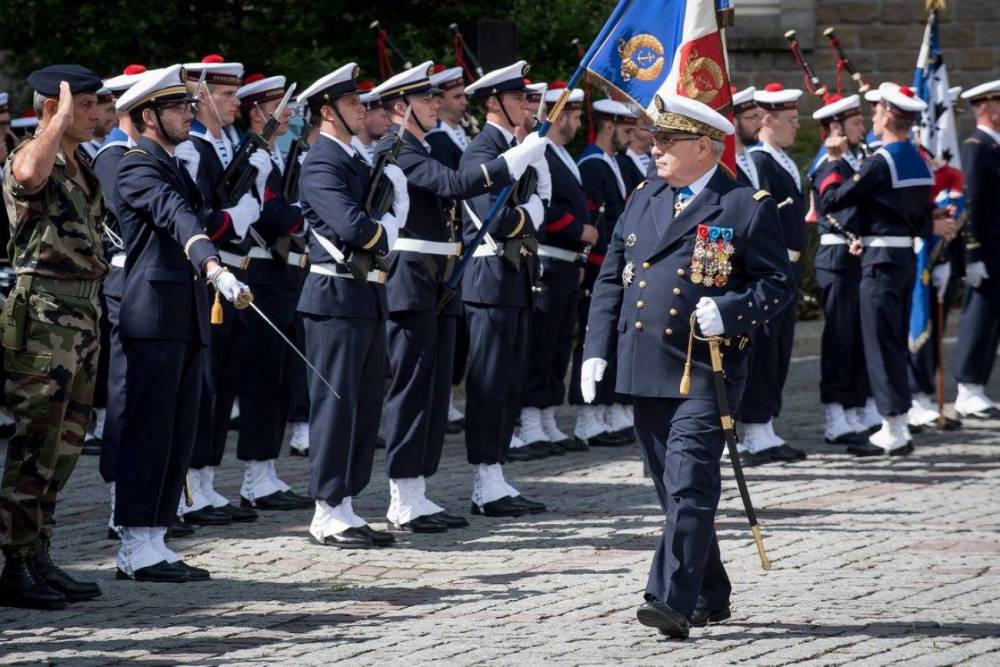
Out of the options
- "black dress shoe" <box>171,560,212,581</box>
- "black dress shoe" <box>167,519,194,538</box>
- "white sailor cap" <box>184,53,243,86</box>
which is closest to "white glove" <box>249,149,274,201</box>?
"white sailor cap" <box>184,53,243,86</box>

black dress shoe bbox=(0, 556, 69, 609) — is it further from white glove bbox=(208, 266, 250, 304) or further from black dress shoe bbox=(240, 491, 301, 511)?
black dress shoe bbox=(240, 491, 301, 511)

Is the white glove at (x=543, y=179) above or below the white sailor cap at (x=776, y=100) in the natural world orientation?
below

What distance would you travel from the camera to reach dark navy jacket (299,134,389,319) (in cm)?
910

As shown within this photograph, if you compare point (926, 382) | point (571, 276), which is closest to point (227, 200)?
point (571, 276)

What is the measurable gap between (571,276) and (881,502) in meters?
2.99

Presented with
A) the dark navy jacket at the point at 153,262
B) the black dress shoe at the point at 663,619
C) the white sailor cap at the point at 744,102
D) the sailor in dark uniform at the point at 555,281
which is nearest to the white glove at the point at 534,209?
the sailor in dark uniform at the point at 555,281

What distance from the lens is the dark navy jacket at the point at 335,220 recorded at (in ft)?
29.9

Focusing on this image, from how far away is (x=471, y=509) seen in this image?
10375 mm

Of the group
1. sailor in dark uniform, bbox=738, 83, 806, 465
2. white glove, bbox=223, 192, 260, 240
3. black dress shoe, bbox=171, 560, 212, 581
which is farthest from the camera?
sailor in dark uniform, bbox=738, 83, 806, 465

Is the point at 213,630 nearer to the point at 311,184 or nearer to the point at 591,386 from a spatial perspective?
the point at 591,386

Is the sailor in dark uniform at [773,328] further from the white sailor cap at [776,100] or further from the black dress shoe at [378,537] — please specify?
the black dress shoe at [378,537]

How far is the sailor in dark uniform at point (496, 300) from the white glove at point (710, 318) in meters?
3.10

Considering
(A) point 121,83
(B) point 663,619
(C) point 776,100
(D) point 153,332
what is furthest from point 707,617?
(C) point 776,100

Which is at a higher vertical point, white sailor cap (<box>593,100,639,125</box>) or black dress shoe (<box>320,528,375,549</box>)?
white sailor cap (<box>593,100,639,125</box>)
